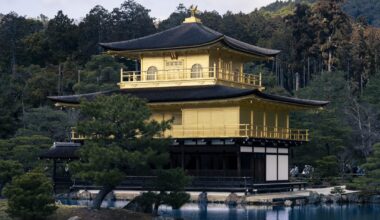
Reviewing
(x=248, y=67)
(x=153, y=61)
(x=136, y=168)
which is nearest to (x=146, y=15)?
(x=248, y=67)

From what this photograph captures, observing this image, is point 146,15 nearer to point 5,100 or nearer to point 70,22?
point 70,22

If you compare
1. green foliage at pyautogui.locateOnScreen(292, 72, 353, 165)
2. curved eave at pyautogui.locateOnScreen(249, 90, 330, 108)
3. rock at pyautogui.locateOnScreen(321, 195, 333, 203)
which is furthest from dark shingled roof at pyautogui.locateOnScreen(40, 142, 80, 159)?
green foliage at pyautogui.locateOnScreen(292, 72, 353, 165)

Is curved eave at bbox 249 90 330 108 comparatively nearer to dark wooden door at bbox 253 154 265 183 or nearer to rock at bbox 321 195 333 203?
dark wooden door at bbox 253 154 265 183

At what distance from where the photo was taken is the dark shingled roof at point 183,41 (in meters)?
39.9

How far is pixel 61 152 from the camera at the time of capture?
39844 millimetres

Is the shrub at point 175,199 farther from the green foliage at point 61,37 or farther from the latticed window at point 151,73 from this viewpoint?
the green foliage at point 61,37

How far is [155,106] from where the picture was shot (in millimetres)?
39219

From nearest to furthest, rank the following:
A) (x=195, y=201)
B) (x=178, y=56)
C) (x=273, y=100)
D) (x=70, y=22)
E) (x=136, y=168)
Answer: (x=136, y=168)
(x=195, y=201)
(x=273, y=100)
(x=178, y=56)
(x=70, y=22)

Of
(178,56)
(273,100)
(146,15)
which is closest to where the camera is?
(273,100)

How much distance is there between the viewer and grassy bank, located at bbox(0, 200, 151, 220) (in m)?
25.1

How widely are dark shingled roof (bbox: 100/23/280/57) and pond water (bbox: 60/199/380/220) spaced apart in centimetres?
901

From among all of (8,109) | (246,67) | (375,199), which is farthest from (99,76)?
(375,199)

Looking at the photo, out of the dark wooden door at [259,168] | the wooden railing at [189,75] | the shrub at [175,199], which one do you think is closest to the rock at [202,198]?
the dark wooden door at [259,168]

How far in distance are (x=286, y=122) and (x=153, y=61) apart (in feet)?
26.5
